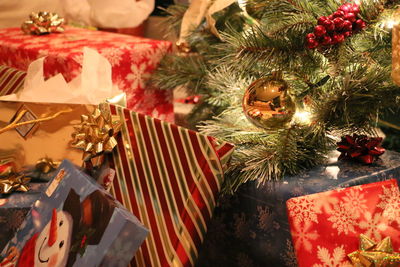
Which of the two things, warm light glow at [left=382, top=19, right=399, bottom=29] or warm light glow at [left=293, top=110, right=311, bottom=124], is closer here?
warm light glow at [left=382, top=19, right=399, bottom=29]

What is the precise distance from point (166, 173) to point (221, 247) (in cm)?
22

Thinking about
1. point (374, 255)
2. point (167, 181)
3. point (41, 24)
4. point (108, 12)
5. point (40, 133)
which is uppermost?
point (108, 12)

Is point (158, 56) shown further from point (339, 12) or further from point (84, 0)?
point (339, 12)

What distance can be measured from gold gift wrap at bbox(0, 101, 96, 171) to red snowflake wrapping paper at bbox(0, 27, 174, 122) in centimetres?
16

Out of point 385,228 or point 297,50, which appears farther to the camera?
point 297,50

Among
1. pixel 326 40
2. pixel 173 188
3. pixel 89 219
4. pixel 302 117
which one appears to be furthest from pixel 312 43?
pixel 89 219

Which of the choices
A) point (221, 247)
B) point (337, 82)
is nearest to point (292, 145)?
point (337, 82)

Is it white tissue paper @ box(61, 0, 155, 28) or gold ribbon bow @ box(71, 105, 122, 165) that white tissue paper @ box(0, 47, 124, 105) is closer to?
gold ribbon bow @ box(71, 105, 122, 165)

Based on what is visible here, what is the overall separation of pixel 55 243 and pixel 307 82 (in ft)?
1.52

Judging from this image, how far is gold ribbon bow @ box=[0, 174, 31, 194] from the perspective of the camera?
821 millimetres

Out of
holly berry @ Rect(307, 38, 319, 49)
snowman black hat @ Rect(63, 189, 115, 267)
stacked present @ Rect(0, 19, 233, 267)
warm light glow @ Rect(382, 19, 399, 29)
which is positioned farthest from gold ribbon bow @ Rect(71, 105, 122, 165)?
warm light glow @ Rect(382, 19, 399, 29)

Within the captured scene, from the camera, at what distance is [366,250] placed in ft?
1.97

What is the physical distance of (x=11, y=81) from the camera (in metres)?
0.99

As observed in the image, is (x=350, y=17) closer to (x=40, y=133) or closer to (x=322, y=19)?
(x=322, y=19)
